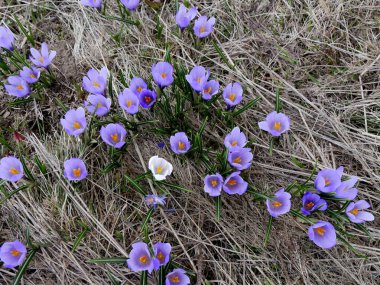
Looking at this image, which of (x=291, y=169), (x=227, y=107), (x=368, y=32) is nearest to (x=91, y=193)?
(x=227, y=107)

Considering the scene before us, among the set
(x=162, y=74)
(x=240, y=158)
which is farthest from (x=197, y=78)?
(x=240, y=158)

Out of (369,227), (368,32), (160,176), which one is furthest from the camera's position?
(368,32)

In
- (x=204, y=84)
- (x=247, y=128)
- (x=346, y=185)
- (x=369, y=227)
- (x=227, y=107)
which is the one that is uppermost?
(x=204, y=84)

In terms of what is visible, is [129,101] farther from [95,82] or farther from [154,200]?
[154,200]

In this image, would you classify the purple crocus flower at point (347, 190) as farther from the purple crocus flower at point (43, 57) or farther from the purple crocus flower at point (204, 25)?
the purple crocus flower at point (43, 57)

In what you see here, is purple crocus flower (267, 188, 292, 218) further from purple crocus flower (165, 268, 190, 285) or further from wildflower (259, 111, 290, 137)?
purple crocus flower (165, 268, 190, 285)

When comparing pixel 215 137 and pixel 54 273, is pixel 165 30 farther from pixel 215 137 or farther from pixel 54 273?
pixel 54 273
